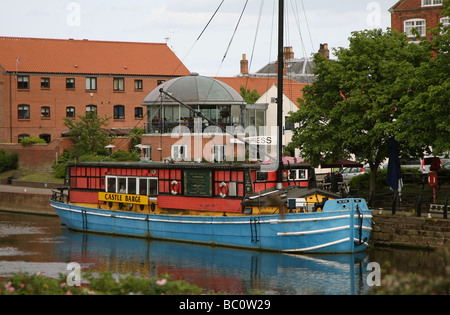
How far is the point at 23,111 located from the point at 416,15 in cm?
3958

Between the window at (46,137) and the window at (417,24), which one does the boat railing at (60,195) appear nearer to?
the window at (46,137)

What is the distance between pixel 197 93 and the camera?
55.2 meters

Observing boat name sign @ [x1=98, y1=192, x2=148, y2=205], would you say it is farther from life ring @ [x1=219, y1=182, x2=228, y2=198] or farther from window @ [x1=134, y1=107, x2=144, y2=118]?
window @ [x1=134, y1=107, x2=144, y2=118]

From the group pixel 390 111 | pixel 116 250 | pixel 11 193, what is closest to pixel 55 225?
pixel 11 193

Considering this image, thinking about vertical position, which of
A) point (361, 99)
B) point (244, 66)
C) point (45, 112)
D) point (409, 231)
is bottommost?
point (409, 231)

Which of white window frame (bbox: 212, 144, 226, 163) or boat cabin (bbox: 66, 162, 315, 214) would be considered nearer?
boat cabin (bbox: 66, 162, 315, 214)

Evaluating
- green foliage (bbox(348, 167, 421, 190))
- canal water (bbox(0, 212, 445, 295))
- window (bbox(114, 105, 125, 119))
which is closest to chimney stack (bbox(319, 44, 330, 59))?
window (bbox(114, 105, 125, 119))

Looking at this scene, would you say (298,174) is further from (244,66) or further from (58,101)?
(244,66)

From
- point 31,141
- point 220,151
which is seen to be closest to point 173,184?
point 220,151

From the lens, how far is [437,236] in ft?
107

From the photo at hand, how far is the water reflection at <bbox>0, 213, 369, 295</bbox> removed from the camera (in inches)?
1100

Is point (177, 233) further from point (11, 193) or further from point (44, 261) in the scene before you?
point (11, 193)

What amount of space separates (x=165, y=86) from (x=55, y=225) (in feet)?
48.5

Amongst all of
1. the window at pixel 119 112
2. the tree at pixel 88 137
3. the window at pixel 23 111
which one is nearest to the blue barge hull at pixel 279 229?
the tree at pixel 88 137
